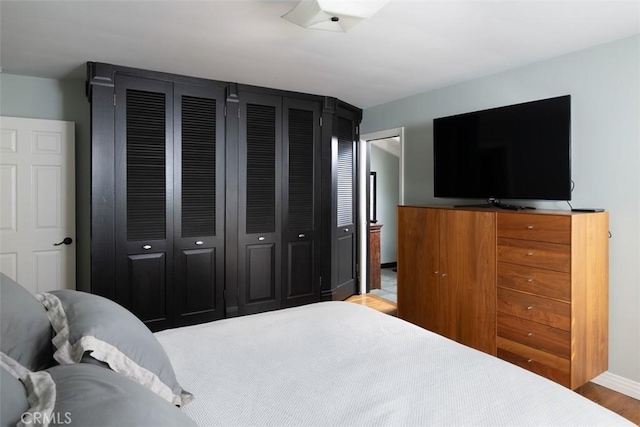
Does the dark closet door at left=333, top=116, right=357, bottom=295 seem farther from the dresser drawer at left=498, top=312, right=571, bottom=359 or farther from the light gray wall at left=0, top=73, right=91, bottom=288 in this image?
the light gray wall at left=0, top=73, right=91, bottom=288

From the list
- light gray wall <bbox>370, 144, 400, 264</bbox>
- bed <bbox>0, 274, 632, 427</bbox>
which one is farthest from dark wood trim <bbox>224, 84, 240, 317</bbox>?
light gray wall <bbox>370, 144, 400, 264</bbox>

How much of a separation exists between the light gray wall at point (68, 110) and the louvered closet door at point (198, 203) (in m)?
0.92

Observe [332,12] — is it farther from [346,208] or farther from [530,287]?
[346,208]

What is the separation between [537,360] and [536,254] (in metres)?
0.70

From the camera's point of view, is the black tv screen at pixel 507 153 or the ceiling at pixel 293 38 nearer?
the ceiling at pixel 293 38

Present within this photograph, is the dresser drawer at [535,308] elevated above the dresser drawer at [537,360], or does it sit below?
above

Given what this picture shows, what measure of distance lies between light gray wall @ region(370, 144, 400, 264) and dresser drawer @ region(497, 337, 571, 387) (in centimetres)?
412

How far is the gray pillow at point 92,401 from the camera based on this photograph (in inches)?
29.1

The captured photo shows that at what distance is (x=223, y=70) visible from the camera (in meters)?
3.40

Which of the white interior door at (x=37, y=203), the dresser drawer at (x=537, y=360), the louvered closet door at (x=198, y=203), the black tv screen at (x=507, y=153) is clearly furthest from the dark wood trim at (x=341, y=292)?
the white interior door at (x=37, y=203)

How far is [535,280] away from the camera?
2.58m

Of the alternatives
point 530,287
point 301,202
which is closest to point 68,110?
point 301,202

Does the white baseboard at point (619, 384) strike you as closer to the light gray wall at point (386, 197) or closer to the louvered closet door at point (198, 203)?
the louvered closet door at point (198, 203)

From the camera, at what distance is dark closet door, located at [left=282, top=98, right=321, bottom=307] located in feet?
13.7
